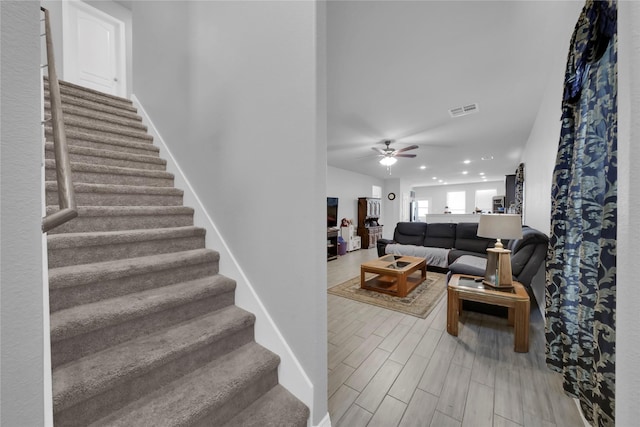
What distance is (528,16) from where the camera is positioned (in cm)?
175

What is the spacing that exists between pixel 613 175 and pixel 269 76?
67.3 inches

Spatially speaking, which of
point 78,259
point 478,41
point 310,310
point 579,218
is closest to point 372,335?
point 310,310

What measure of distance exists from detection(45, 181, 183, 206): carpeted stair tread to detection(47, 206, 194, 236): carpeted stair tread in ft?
0.44

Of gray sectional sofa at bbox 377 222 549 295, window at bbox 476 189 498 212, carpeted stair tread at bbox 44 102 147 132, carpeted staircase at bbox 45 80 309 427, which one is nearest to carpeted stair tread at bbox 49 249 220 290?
carpeted staircase at bbox 45 80 309 427

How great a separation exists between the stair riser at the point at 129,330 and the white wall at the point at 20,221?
0.86 m

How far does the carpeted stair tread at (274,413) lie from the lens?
1.16m

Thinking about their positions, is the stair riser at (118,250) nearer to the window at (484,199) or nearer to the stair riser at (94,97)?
the stair riser at (94,97)

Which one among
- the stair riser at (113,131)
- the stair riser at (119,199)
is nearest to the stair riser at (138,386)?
the stair riser at (119,199)

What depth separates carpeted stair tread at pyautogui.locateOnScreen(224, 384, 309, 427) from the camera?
1.16m

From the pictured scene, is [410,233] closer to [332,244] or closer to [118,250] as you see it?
[332,244]

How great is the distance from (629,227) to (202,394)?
1.59 metres

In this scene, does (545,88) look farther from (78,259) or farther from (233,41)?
(78,259)

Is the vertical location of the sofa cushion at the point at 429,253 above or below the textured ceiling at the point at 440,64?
below

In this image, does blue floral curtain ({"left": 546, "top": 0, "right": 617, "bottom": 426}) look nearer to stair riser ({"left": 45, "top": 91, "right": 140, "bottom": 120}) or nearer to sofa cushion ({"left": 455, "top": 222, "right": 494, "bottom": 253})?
sofa cushion ({"left": 455, "top": 222, "right": 494, "bottom": 253})
